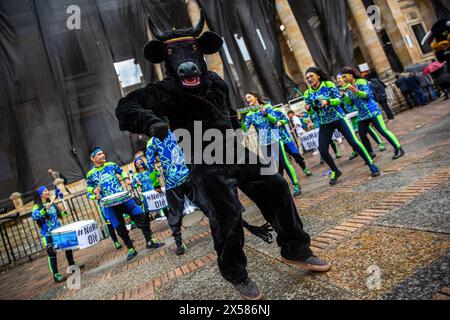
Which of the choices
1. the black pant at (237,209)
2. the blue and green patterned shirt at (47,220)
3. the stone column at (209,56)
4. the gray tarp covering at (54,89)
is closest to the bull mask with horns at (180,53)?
the black pant at (237,209)

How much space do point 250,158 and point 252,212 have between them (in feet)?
10.1

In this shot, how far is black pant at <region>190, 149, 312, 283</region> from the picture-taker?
6.51 ft

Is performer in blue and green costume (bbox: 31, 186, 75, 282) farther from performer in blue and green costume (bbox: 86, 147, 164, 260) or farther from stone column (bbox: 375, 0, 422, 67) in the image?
stone column (bbox: 375, 0, 422, 67)

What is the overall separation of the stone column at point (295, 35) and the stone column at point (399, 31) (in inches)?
258

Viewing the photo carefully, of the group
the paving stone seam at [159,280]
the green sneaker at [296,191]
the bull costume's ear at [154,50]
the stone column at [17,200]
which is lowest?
the paving stone seam at [159,280]

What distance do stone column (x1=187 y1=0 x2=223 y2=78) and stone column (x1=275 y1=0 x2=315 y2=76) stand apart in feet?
17.8

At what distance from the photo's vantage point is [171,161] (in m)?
4.27

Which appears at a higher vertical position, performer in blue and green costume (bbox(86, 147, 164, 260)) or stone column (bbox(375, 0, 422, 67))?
stone column (bbox(375, 0, 422, 67))

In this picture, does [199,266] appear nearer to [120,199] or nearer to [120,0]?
[120,199]

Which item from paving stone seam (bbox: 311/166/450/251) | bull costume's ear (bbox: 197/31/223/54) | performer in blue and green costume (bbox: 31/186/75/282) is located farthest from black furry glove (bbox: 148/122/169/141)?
performer in blue and green costume (bbox: 31/186/75/282)

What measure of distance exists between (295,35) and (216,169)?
16269 millimetres

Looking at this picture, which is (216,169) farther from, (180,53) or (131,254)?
(131,254)

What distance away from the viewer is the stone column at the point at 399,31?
17219 mm

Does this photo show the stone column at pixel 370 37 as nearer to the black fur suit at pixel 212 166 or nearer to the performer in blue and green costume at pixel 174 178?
the performer in blue and green costume at pixel 174 178
